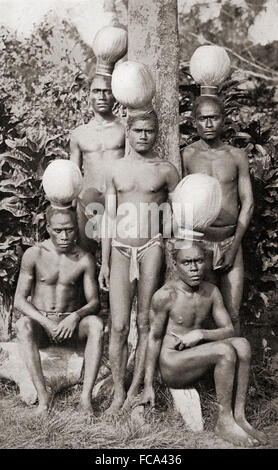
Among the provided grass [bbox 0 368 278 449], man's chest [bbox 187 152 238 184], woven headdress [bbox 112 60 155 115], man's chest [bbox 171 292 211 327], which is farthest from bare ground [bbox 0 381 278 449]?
woven headdress [bbox 112 60 155 115]

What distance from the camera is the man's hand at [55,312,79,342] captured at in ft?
16.6

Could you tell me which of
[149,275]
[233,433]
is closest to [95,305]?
[149,275]

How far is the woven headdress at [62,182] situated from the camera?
504 cm

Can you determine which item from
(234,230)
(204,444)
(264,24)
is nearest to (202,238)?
(234,230)

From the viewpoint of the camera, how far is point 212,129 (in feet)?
17.3

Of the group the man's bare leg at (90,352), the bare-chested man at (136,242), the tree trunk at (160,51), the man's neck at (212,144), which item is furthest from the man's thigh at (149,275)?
the man's neck at (212,144)

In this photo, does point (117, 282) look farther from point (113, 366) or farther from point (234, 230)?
point (234, 230)

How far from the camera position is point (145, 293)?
5.07 metres

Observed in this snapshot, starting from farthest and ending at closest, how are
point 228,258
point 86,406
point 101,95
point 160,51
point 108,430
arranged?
1. point 101,95
2. point 160,51
3. point 228,258
4. point 86,406
5. point 108,430

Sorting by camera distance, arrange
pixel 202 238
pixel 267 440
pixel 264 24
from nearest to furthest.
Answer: pixel 267 440
pixel 202 238
pixel 264 24

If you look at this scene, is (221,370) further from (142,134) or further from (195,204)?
(142,134)

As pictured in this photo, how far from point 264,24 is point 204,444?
10400 mm

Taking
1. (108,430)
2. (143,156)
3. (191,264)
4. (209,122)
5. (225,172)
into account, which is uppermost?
(209,122)

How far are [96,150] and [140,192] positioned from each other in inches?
30.2
